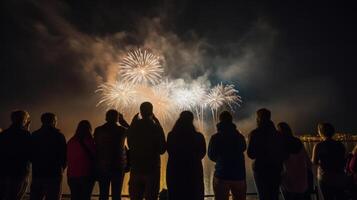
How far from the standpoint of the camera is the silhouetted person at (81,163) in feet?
16.9

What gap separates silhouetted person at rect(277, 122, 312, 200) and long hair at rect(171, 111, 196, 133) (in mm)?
1586

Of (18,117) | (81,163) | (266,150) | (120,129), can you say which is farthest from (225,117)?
(18,117)

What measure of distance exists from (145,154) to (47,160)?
1632 mm

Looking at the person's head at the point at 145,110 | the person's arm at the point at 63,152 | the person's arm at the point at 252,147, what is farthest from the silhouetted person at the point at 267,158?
the person's arm at the point at 63,152

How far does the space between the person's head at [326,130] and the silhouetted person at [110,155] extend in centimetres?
348

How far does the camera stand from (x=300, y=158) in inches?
202

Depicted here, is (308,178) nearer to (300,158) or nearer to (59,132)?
(300,158)

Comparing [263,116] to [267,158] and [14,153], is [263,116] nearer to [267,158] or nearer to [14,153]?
[267,158]

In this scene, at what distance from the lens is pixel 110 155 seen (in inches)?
204

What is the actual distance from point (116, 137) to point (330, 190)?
3697mm

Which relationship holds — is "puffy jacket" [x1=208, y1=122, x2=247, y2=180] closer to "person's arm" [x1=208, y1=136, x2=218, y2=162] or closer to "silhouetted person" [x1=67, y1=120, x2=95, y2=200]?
"person's arm" [x1=208, y1=136, x2=218, y2=162]

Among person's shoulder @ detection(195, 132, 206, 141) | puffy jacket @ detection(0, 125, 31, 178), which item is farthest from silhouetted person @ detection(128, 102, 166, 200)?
puffy jacket @ detection(0, 125, 31, 178)

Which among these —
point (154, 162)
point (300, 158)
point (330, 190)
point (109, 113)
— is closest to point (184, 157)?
point (154, 162)

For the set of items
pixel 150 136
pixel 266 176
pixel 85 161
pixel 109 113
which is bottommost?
pixel 266 176
